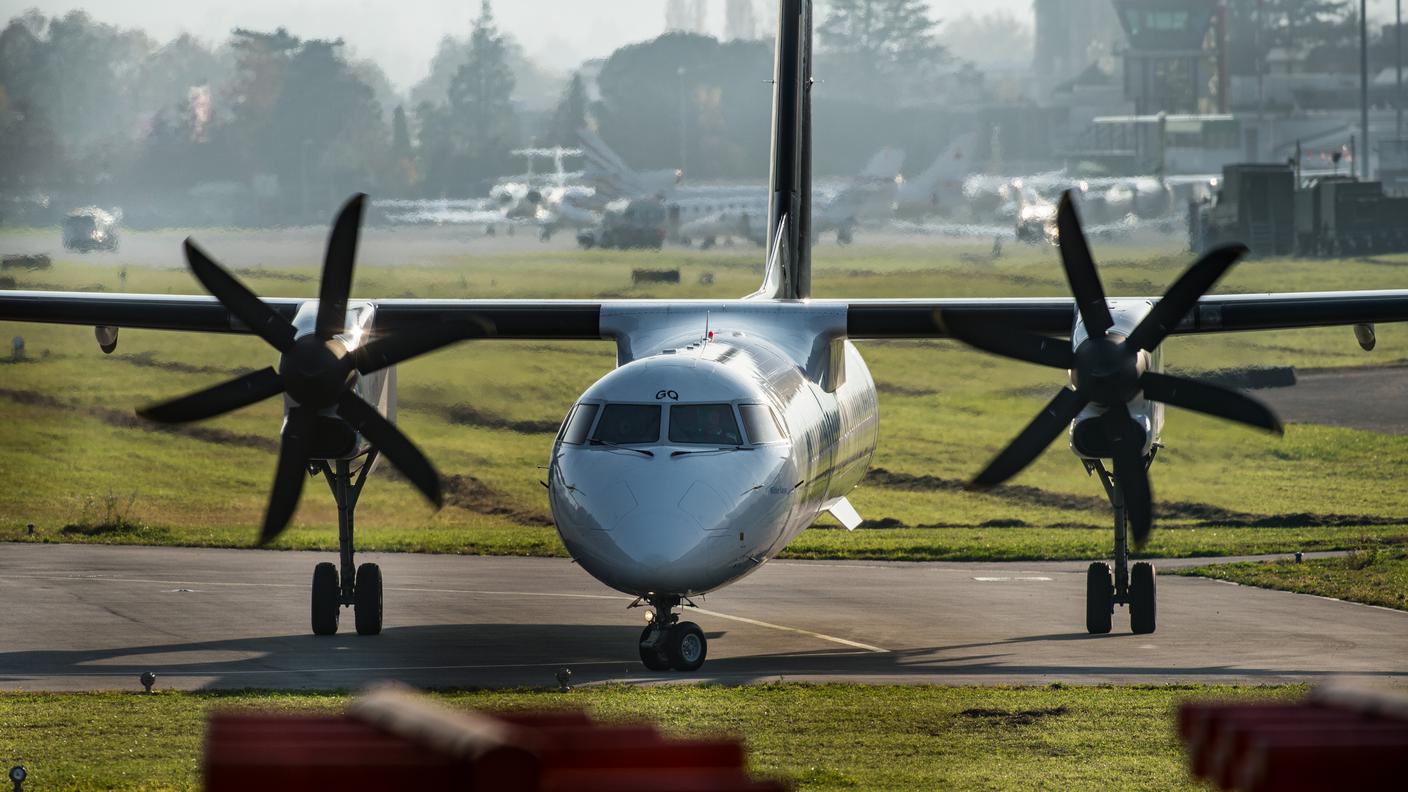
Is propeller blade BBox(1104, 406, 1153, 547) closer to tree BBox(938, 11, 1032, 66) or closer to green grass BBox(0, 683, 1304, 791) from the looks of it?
green grass BBox(0, 683, 1304, 791)

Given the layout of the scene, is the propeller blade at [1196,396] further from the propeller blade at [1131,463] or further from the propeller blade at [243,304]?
the propeller blade at [243,304]

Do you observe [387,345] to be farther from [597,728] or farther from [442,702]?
[597,728]

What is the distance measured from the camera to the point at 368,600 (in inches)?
892

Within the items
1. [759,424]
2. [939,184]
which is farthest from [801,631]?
[939,184]

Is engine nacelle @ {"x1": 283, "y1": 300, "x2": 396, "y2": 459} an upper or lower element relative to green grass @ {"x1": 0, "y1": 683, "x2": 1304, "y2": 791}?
upper

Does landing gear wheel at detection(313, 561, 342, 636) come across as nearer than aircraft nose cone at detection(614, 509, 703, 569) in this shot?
No

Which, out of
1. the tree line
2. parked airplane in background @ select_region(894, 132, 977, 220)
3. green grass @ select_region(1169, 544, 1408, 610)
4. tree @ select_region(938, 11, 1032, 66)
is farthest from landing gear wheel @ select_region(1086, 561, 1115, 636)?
tree @ select_region(938, 11, 1032, 66)

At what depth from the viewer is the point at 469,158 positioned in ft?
194

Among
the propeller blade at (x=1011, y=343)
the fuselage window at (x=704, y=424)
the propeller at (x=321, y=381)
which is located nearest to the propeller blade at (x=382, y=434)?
the propeller at (x=321, y=381)

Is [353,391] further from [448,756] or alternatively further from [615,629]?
[448,756]

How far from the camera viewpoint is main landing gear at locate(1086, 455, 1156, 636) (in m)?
22.6

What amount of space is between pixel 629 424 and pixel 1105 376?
5.28 metres

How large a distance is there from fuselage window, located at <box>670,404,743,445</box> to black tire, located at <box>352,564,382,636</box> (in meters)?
5.67

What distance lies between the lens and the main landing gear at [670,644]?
19078 millimetres
